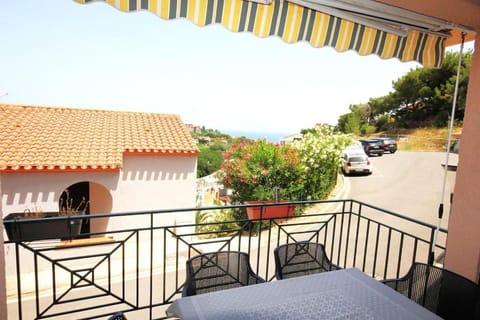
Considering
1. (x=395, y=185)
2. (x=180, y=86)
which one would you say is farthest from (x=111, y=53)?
(x=395, y=185)

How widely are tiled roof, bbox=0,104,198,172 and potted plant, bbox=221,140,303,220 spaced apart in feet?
4.39

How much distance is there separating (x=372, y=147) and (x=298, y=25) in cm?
1683

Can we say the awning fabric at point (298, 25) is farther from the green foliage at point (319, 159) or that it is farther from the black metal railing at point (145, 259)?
the green foliage at point (319, 159)

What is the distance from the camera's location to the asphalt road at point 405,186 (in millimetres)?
9383

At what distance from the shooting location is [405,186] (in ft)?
39.0

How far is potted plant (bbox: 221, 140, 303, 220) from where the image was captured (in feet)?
25.5

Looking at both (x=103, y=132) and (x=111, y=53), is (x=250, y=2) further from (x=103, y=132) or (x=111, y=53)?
(x=111, y=53)

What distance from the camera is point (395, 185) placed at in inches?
472

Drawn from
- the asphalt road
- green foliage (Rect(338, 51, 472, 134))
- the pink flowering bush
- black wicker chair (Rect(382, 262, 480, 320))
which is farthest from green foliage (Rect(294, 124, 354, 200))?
green foliage (Rect(338, 51, 472, 134))

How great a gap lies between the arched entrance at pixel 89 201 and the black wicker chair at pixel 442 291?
7.80 m

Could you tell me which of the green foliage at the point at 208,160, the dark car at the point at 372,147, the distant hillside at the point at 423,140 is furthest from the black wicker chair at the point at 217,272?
the green foliage at the point at 208,160

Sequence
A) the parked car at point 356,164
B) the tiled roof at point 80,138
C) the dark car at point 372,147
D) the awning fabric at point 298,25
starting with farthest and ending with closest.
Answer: the dark car at point 372,147 < the parked car at point 356,164 < the tiled roof at point 80,138 < the awning fabric at point 298,25

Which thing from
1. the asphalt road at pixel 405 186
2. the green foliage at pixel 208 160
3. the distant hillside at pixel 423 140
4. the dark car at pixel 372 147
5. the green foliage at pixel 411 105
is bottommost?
the green foliage at pixel 208 160

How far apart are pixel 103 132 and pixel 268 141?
15.7ft
